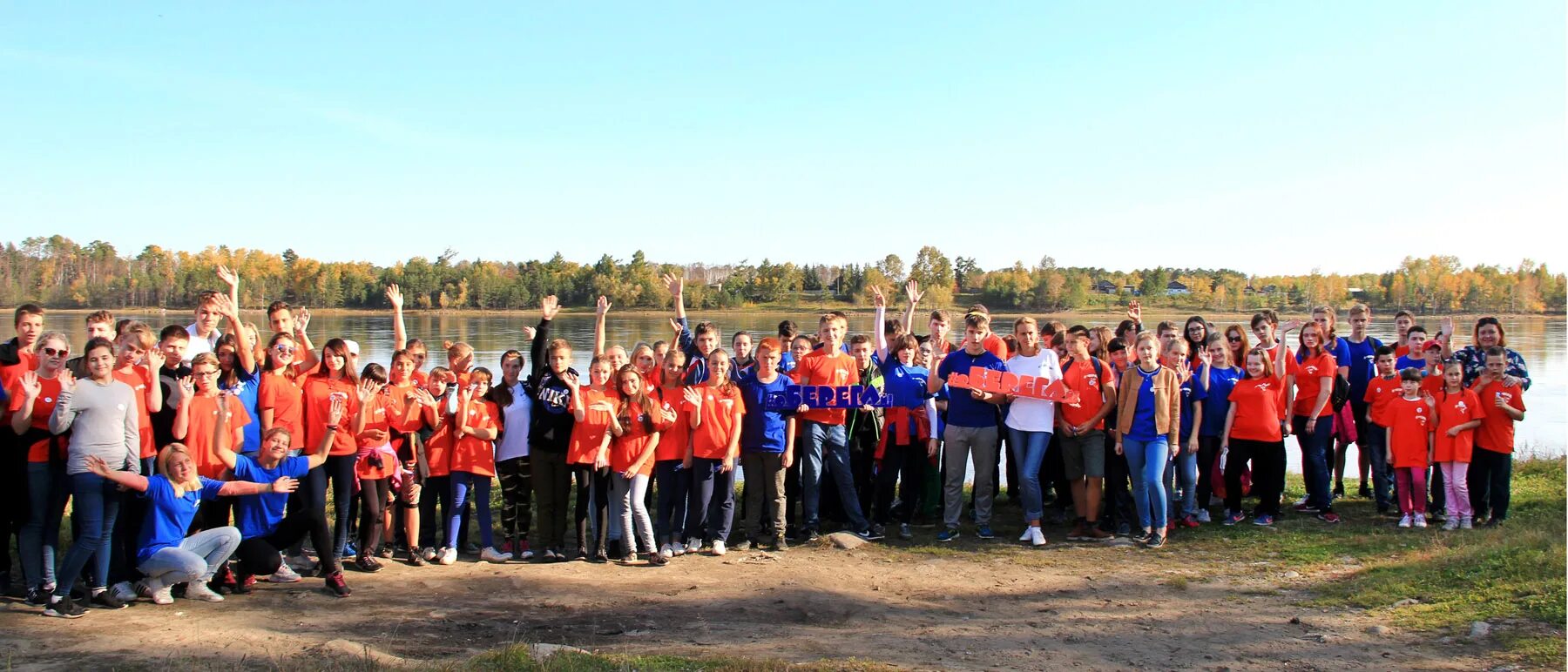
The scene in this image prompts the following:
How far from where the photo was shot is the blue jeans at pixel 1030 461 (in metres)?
8.41

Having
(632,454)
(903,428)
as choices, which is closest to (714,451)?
(632,454)

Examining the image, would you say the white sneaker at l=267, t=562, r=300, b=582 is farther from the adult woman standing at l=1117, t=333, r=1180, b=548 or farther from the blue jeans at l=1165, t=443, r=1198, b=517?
the blue jeans at l=1165, t=443, r=1198, b=517

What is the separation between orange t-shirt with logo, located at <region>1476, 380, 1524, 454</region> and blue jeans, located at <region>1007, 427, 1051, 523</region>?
3.71 metres

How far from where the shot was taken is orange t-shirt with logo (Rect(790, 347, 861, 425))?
8398mm

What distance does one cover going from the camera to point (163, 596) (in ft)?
20.6

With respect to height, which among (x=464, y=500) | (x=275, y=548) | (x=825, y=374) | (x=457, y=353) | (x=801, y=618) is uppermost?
(x=457, y=353)

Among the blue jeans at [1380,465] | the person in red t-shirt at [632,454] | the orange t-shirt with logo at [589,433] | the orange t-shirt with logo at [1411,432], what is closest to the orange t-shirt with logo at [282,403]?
the orange t-shirt with logo at [589,433]

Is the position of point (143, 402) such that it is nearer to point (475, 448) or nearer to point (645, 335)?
point (475, 448)

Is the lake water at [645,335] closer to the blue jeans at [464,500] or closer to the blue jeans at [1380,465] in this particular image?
the blue jeans at [1380,465]

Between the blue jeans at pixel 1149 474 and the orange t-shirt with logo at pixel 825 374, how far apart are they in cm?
243

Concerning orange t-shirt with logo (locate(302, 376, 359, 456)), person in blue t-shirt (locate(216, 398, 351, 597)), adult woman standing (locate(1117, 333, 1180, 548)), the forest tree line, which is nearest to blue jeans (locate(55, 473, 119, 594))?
person in blue t-shirt (locate(216, 398, 351, 597))

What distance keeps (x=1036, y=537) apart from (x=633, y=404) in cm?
362

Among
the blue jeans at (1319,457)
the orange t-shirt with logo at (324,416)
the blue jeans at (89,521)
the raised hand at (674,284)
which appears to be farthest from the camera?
the raised hand at (674,284)

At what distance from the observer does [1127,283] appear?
126m
